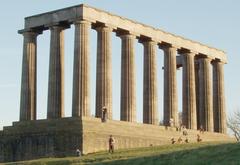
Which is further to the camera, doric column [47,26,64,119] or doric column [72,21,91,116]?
doric column [47,26,64,119]

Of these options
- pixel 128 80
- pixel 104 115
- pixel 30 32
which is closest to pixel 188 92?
pixel 128 80

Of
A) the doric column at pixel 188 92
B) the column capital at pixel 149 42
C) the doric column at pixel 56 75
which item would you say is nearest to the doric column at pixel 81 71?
the doric column at pixel 56 75

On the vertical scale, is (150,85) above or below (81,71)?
below

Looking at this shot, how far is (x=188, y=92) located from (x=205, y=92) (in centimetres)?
563

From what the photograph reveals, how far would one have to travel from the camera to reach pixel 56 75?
94.8 meters

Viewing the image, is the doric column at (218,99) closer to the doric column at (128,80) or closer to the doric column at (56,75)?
the doric column at (128,80)

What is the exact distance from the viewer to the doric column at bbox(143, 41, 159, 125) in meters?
102

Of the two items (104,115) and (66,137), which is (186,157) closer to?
(66,137)

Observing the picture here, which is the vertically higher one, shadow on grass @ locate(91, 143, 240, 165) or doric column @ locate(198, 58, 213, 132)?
doric column @ locate(198, 58, 213, 132)

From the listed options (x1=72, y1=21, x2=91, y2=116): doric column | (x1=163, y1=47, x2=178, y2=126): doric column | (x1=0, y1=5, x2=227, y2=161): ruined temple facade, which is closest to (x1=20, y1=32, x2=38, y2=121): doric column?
(x1=0, y1=5, x2=227, y2=161): ruined temple facade

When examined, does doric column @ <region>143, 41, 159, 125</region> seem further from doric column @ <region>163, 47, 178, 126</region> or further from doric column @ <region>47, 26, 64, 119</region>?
doric column @ <region>47, 26, 64, 119</region>

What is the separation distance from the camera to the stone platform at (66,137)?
84.3 m

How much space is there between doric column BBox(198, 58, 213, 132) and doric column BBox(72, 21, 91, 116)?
3136cm

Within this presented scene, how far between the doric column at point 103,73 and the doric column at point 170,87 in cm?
1503
